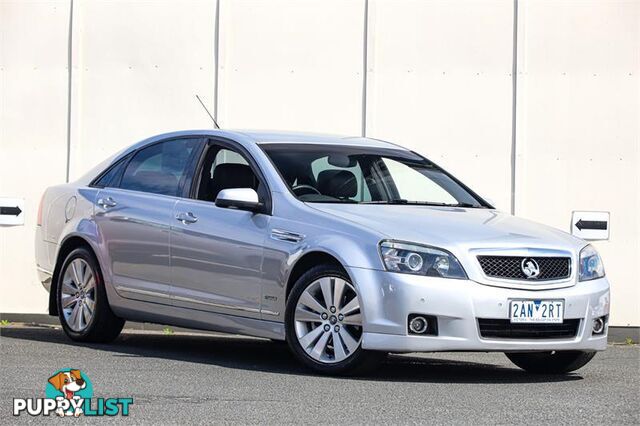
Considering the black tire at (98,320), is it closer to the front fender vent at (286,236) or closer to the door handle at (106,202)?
the door handle at (106,202)

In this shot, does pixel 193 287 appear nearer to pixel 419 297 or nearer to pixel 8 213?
pixel 419 297

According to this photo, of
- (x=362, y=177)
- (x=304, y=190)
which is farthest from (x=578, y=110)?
(x=304, y=190)

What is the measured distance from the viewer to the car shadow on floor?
9.70 m

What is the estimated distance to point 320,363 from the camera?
930 centimetres

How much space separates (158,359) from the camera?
10.4 m

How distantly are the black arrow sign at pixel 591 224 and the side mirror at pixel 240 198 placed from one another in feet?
17.7

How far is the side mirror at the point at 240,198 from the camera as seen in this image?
9.92m

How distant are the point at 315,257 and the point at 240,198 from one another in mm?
738

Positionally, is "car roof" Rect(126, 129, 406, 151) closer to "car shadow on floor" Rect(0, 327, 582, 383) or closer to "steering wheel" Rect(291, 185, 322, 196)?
"steering wheel" Rect(291, 185, 322, 196)

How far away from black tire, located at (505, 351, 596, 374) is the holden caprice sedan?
11 millimetres

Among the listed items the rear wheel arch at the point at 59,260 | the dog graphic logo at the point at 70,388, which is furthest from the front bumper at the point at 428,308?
the rear wheel arch at the point at 59,260

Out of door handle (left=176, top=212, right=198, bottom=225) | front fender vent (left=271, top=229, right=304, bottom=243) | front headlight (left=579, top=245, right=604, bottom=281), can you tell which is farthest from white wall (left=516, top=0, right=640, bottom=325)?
front fender vent (left=271, top=229, right=304, bottom=243)

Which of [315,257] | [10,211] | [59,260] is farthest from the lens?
[10,211]

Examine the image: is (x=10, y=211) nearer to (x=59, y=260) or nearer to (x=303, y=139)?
(x=59, y=260)
